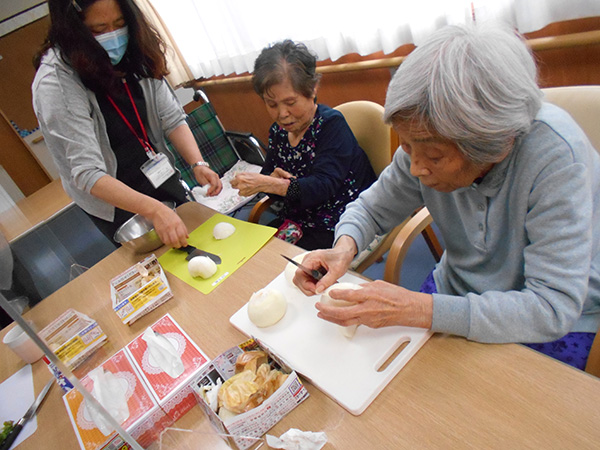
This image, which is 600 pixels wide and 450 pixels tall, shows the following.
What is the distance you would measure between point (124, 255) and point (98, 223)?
0.87 ft

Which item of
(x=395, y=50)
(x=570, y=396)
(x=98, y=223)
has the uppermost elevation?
(x=395, y=50)

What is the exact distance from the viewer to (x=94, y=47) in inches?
48.6

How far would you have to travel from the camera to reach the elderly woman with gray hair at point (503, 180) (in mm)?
628

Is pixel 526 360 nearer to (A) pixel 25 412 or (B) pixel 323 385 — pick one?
(B) pixel 323 385

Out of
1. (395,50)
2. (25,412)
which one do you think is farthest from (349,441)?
(395,50)

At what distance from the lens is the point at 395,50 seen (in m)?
1.77

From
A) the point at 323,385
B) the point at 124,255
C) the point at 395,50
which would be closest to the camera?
the point at 323,385

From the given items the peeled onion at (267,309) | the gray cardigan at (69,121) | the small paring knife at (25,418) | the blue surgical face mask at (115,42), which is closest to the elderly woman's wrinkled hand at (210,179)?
the gray cardigan at (69,121)

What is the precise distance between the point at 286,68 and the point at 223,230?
674mm

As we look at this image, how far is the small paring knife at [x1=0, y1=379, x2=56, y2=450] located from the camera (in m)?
0.87

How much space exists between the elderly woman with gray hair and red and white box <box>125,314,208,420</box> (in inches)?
14.4

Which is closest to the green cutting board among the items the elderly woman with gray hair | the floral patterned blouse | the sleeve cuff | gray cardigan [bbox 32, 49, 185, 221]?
the floral patterned blouse

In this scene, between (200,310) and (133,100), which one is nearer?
(200,310)

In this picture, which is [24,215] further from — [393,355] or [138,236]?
[393,355]
